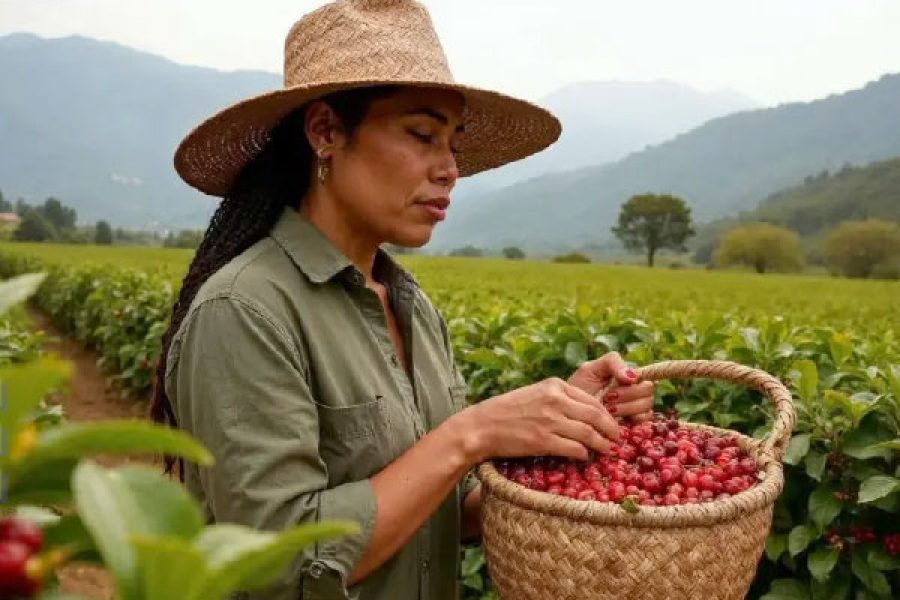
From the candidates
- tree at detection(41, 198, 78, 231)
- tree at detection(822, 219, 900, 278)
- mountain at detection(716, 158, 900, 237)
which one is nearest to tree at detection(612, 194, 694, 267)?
tree at detection(822, 219, 900, 278)

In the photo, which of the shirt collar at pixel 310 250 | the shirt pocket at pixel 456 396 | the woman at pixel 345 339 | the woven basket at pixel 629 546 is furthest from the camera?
the shirt pocket at pixel 456 396

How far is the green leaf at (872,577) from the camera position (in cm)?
249

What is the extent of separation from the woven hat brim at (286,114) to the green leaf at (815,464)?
1.28 meters

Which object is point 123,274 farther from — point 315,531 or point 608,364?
point 315,531

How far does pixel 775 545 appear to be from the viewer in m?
2.69

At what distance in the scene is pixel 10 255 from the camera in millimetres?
26031

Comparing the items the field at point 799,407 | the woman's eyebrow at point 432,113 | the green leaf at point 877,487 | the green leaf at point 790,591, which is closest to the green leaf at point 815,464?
the field at point 799,407

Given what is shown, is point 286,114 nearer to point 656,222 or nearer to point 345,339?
point 345,339

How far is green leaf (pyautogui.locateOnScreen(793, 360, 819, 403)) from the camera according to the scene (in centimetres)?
253

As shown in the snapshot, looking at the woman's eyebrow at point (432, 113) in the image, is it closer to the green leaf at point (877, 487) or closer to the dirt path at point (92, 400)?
the green leaf at point (877, 487)

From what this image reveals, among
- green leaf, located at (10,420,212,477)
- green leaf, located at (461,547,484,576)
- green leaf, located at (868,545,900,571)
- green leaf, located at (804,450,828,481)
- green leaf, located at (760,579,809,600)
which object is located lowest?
green leaf, located at (461,547,484,576)

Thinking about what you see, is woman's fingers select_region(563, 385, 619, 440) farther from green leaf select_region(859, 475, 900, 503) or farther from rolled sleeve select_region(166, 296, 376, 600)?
green leaf select_region(859, 475, 900, 503)

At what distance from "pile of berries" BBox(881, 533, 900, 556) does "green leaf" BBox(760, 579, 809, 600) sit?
1.03ft

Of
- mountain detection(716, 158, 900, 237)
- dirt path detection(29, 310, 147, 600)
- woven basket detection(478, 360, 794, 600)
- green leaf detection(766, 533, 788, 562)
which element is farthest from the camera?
mountain detection(716, 158, 900, 237)
